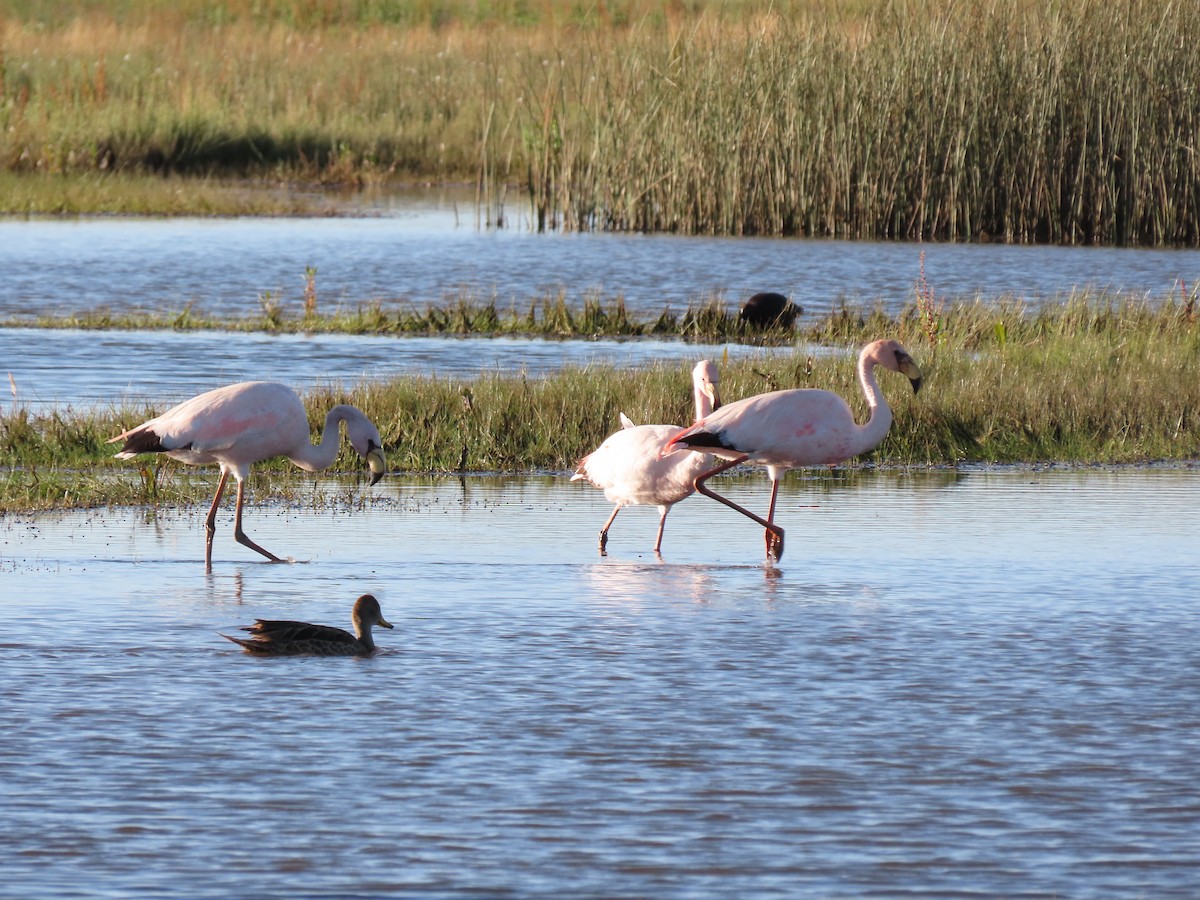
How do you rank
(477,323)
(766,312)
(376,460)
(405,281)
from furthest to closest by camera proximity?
(405,281) → (477,323) → (766,312) → (376,460)

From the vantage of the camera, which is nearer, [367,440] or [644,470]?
[644,470]

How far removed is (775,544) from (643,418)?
115 inches

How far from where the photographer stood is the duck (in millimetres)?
7461

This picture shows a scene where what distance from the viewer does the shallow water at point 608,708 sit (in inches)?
211

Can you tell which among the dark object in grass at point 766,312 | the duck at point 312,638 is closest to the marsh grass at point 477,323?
the dark object in grass at point 766,312

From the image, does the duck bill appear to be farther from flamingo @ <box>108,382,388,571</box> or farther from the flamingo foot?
the flamingo foot

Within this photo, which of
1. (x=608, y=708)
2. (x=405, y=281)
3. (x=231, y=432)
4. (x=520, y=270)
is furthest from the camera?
(x=520, y=270)

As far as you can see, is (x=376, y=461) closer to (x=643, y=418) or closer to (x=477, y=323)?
(x=643, y=418)

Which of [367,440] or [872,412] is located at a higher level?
[872,412]

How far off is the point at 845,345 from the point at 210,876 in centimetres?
1267

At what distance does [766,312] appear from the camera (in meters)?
18.4

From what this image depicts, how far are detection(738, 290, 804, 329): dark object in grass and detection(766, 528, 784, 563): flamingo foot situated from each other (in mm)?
8621

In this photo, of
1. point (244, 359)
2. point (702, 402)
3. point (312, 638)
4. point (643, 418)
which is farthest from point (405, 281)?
point (312, 638)

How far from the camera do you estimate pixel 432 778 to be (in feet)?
20.0
